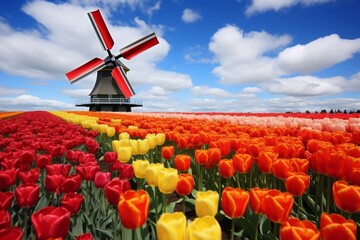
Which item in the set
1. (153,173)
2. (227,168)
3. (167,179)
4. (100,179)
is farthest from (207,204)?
(100,179)

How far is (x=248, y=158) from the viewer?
282cm

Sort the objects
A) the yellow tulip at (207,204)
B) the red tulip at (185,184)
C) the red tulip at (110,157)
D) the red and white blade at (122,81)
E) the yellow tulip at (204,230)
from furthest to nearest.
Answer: the red and white blade at (122,81)
the red tulip at (110,157)
the red tulip at (185,184)
the yellow tulip at (207,204)
the yellow tulip at (204,230)

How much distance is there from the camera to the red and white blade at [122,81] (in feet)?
96.0

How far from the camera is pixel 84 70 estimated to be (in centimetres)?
2733

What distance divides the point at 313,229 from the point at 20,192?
1970mm

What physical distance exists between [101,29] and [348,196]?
2815 cm

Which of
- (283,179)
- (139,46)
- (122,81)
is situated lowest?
(283,179)

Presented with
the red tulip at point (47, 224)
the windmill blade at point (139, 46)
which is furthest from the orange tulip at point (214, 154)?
the windmill blade at point (139, 46)

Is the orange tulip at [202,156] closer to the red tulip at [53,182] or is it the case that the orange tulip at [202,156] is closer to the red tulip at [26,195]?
the red tulip at [53,182]

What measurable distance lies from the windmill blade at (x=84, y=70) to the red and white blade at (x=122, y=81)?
1.50 meters

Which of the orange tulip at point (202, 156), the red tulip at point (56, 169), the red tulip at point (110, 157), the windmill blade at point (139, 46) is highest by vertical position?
the windmill blade at point (139, 46)

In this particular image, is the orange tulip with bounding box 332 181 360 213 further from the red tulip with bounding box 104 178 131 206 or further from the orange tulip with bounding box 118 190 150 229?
the red tulip with bounding box 104 178 131 206

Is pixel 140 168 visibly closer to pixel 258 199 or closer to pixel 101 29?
pixel 258 199

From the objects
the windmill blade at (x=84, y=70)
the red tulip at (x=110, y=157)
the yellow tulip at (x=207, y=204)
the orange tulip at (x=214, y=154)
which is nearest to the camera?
the yellow tulip at (x=207, y=204)
